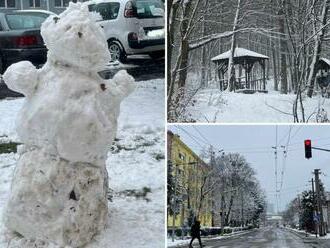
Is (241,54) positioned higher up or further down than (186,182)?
higher up

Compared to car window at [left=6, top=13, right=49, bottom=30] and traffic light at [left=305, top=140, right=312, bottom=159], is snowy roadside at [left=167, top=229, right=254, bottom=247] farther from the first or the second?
car window at [left=6, top=13, right=49, bottom=30]

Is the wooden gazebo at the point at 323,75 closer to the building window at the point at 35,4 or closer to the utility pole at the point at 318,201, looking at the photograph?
the utility pole at the point at 318,201

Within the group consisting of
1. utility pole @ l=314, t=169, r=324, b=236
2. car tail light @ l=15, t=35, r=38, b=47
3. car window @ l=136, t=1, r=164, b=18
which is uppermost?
car window @ l=136, t=1, r=164, b=18

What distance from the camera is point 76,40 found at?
13.9 feet

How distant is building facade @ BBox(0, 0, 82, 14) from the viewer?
8367mm

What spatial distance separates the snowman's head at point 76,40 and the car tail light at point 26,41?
4.38 m

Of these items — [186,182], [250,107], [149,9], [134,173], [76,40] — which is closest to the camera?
[76,40]

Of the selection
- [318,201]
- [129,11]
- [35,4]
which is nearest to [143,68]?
[129,11]

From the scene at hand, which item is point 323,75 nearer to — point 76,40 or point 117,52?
point 76,40

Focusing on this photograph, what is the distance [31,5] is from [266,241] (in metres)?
5.96

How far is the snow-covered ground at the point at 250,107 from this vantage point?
4570mm

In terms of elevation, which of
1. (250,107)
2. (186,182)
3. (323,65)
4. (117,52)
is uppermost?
(117,52)

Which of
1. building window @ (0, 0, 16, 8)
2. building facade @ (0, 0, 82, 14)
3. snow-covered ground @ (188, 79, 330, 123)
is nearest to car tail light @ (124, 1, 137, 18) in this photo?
building facade @ (0, 0, 82, 14)

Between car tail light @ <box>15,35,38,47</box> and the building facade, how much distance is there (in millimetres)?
417
